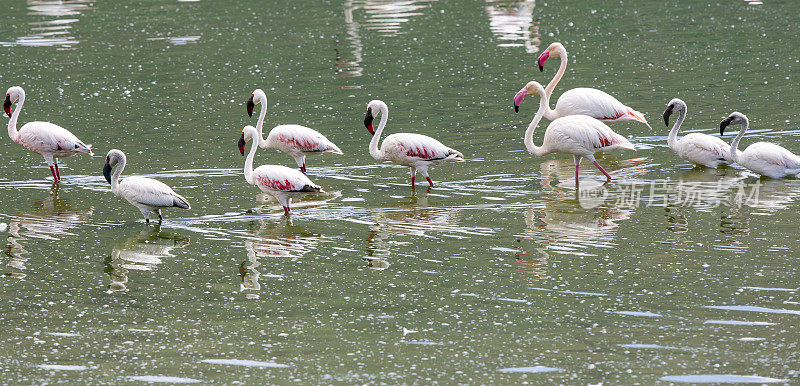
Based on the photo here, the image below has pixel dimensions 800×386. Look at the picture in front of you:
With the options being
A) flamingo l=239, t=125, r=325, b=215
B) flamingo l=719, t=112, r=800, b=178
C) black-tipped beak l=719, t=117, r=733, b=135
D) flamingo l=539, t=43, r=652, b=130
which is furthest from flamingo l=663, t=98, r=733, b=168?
flamingo l=239, t=125, r=325, b=215

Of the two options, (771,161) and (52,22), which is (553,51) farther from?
(52,22)

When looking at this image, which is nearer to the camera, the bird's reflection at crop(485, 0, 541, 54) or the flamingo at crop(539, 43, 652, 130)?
the flamingo at crop(539, 43, 652, 130)

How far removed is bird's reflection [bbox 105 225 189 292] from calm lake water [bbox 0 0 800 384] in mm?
30

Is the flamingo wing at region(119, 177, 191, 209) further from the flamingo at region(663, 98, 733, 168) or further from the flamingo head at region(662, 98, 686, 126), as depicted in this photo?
the flamingo head at region(662, 98, 686, 126)

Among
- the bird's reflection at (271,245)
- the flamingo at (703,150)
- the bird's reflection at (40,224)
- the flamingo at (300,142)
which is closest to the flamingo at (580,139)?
the flamingo at (703,150)

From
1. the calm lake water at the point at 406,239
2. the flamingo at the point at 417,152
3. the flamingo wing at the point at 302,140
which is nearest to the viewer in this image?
the calm lake water at the point at 406,239

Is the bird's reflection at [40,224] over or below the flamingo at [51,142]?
below

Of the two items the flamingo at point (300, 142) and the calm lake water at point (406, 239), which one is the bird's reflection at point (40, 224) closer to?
the calm lake water at point (406, 239)

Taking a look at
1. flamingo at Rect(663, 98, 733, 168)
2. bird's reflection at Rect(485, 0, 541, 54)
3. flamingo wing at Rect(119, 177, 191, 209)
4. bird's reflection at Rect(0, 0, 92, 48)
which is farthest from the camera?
bird's reflection at Rect(0, 0, 92, 48)

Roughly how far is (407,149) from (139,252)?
9.32 ft

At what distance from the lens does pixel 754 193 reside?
9.22 meters

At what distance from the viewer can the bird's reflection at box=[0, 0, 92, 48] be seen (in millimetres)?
19828

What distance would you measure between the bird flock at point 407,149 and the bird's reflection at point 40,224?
50 cm

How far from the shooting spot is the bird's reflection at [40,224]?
7980 mm
